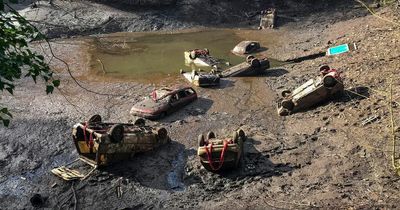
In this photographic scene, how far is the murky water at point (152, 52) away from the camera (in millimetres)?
20141

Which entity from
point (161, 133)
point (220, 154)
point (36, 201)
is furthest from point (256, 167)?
point (36, 201)

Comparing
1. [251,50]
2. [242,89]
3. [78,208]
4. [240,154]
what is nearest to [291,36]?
[251,50]

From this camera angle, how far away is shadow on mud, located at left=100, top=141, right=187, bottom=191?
11.7 m

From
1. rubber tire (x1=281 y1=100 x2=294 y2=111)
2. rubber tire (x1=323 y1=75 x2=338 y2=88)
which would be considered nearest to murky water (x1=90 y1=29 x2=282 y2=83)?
rubber tire (x1=281 y1=100 x2=294 y2=111)

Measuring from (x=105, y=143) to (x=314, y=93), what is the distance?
6.86 m

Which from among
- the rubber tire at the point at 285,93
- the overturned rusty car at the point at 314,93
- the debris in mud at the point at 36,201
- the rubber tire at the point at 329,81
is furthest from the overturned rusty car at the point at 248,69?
the debris in mud at the point at 36,201

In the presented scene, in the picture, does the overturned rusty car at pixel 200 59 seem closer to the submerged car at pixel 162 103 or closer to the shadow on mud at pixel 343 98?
the submerged car at pixel 162 103

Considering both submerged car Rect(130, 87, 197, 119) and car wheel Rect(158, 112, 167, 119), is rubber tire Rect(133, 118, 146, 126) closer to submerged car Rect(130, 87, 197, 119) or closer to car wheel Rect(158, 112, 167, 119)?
submerged car Rect(130, 87, 197, 119)

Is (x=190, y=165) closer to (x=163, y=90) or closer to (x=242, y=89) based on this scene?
(x=163, y=90)

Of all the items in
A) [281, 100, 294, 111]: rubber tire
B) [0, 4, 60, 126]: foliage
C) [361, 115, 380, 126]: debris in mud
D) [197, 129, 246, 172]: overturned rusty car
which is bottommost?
[197, 129, 246, 172]: overturned rusty car

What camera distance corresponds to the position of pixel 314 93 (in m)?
14.5

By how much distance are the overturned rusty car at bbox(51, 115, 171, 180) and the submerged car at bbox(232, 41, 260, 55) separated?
1050cm

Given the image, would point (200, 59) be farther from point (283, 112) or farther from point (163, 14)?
point (163, 14)

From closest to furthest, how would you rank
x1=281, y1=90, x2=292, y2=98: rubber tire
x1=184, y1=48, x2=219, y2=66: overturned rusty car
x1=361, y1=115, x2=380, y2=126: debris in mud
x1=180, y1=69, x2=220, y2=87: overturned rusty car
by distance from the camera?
1. x1=361, y1=115, x2=380, y2=126: debris in mud
2. x1=281, y1=90, x2=292, y2=98: rubber tire
3. x1=180, y1=69, x2=220, y2=87: overturned rusty car
4. x1=184, y1=48, x2=219, y2=66: overturned rusty car
